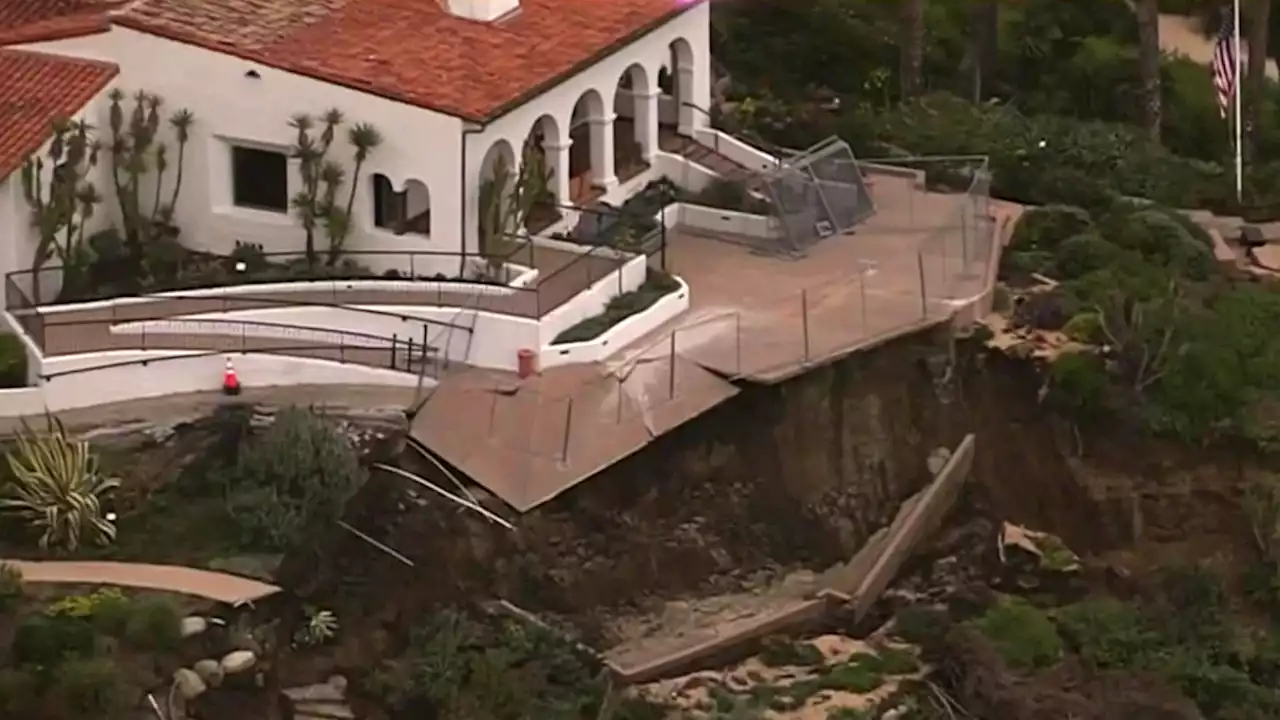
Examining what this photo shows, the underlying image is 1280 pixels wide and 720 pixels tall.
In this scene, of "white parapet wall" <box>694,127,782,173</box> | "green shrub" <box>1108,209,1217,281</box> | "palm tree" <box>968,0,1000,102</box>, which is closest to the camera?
"green shrub" <box>1108,209,1217,281</box>

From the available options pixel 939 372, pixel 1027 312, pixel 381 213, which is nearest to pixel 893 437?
pixel 939 372

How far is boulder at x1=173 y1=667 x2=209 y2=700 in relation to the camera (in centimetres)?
3434

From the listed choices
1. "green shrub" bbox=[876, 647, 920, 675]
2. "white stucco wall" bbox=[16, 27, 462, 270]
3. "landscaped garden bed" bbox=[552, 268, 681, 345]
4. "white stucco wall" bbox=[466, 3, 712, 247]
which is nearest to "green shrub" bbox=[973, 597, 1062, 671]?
"green shrub" bbox=[876, 647, 920, 675]

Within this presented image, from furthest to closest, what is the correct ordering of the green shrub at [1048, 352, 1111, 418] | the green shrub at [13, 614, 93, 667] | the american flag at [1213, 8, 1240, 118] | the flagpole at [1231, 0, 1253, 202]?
the flagpole at [1231, 0, 1253, 202], the american flag at [1213, 8, 1240, 118], the green shrub at [1048, 352, 1111, 418], the green shrub at [13, 614, 93, 667]

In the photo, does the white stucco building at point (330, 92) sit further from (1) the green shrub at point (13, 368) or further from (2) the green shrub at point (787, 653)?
(2) the green shrub at point (787, 653)

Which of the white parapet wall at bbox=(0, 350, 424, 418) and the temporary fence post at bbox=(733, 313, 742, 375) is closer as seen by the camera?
the white parapet wall at bbox=(0, 350, 424, 418)

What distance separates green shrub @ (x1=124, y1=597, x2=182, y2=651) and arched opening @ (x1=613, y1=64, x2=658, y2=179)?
49.7 ft

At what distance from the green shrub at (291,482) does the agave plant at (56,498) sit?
1.92 metres

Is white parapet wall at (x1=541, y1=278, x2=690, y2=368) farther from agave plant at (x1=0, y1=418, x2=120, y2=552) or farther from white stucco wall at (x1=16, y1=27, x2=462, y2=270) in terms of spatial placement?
agave plant at (x1=0, y1=418, x2=120, y2=552)

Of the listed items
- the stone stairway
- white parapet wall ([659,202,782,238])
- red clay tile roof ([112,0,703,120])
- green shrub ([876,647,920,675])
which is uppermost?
red clay tile roof ([112,0,703,120])

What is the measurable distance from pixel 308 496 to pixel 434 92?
782cm

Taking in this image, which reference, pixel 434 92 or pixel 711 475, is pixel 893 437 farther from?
pixel 434 92

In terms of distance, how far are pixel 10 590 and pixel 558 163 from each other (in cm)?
1360

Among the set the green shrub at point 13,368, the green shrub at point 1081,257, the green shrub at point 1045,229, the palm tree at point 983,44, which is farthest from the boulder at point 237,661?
the palm tree at point 983,44
